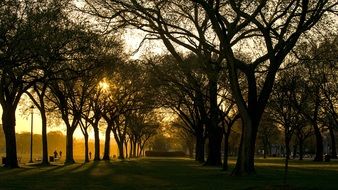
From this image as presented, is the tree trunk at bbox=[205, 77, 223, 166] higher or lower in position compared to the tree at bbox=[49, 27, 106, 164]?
lower

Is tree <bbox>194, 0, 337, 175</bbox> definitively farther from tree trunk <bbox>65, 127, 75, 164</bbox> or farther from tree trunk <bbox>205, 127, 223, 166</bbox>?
tree trunk <bbox>65, 127, 75, 164</bbox>

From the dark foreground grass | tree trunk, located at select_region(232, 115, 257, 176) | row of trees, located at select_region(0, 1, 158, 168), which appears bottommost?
the dark foreground grass

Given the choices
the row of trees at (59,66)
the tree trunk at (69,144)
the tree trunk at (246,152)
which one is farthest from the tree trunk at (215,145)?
the tree trunk at (246,152)

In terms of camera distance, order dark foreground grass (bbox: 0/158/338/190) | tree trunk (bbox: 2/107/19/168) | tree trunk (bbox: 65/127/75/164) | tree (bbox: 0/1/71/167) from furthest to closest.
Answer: tree trunk (bbox: 65/127/75/164) < tree trunk (bbox: 2/107/19/168) < tree (bbox: 0/1/71/167) < dark foreground grass (bbox: 0/158/338/190)

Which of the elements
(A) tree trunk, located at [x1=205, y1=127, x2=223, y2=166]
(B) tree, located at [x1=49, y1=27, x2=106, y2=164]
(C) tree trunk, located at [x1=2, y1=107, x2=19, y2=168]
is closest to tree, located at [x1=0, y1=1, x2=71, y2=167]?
(B) tree, located at [x1=49, y1=27, x2=106, y2=164]

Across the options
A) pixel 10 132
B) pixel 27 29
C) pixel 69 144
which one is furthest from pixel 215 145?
pixel 27 29

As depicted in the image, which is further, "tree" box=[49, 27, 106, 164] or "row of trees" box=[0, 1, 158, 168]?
"tree" box=[49, 27, 106, 164]

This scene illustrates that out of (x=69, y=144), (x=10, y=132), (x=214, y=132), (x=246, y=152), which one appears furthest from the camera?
(x=69, y=144)

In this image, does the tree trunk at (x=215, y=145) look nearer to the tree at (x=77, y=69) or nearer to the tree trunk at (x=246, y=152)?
the tree at (x=77, y=69)

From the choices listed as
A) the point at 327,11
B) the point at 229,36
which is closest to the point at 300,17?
the point at 327,11

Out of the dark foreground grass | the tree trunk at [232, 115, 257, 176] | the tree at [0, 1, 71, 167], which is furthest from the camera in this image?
the tree trunk at [232, 115, 257, 176]

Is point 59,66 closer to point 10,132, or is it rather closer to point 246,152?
point 10,132

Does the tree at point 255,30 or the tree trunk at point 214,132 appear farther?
the tree trunk at point 214,132

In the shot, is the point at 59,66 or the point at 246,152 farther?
the point at 59,66
